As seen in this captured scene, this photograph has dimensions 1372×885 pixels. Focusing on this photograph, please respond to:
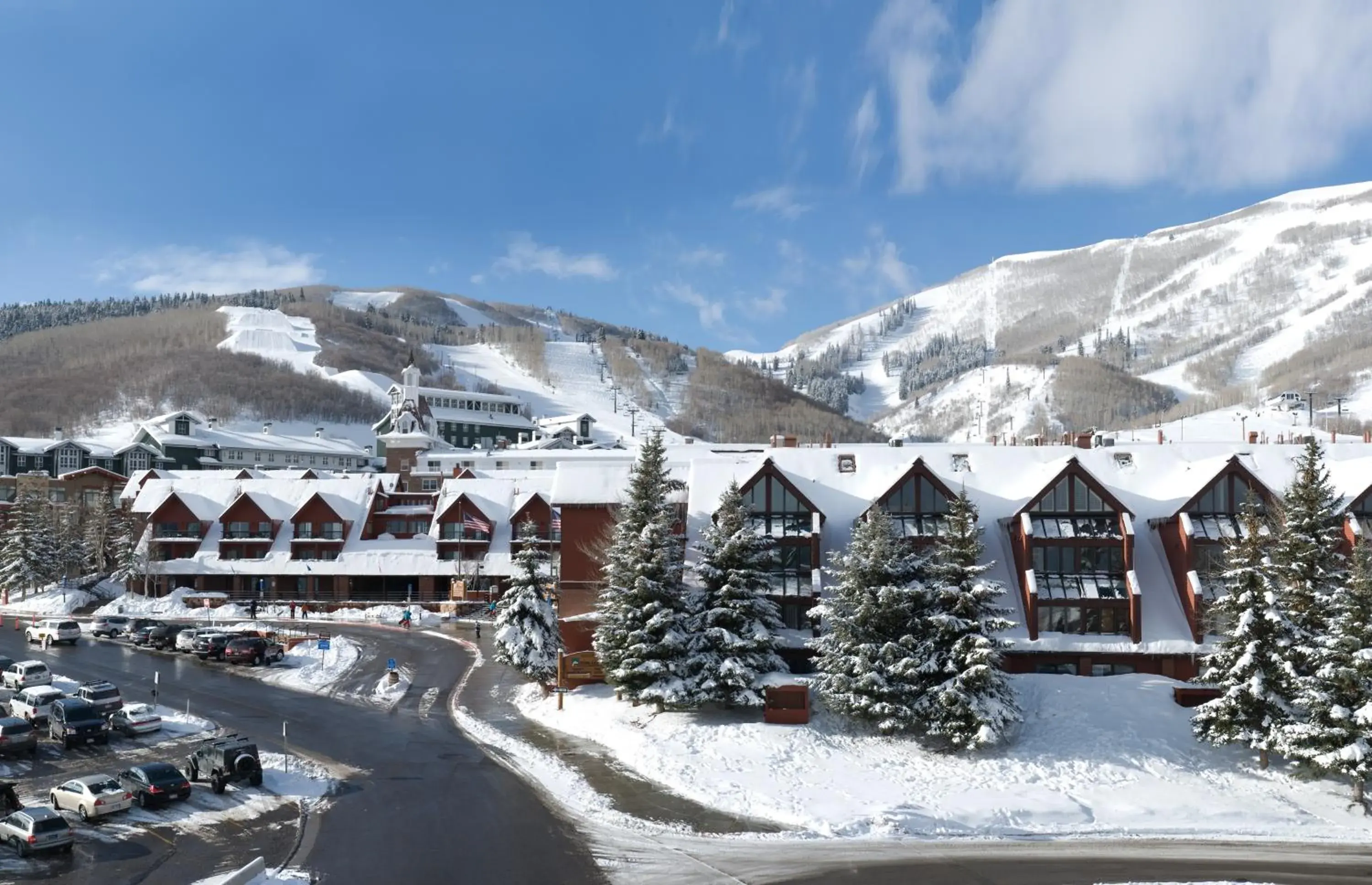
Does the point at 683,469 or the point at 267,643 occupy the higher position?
the point at 683,469

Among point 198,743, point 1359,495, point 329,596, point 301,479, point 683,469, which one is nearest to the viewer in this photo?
point 198,743

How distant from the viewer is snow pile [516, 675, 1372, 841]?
105 feet

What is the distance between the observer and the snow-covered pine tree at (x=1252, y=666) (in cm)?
3628

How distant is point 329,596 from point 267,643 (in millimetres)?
24878

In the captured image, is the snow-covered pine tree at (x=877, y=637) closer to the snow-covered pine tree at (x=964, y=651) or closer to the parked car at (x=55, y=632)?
the snow-covered pine tree at (x=964, y=651)

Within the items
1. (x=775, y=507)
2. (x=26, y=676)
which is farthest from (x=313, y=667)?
(x=775, y=507)

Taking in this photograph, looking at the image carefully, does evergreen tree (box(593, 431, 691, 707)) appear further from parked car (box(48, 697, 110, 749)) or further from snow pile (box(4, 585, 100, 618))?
snow pile (box(4, 585, 100, 618))

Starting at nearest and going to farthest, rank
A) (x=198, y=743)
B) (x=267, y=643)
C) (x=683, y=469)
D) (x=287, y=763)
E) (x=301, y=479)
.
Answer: (x=287, y=763), (x=198, y=743), (x=267, y=643), (x=683, y=469), (x=301, y=479)

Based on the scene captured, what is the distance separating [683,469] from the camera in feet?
220

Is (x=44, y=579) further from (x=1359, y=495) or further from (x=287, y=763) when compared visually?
(x=1359, y=495)

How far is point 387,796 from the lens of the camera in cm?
3275

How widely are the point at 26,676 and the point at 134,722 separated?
11.2m

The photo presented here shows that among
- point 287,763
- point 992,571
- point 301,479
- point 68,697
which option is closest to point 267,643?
point 68,697

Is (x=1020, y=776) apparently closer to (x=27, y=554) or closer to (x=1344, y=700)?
(x=1344, y=700)
